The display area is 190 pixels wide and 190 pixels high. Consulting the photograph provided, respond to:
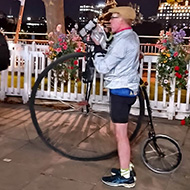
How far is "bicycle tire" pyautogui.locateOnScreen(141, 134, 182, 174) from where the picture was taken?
3893 mm

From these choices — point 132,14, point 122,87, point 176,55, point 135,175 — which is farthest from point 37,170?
point 176,55

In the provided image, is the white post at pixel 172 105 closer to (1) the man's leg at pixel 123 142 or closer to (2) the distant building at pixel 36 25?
(1) the man's leg at pixel 123 142

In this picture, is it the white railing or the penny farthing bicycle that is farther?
the white railing

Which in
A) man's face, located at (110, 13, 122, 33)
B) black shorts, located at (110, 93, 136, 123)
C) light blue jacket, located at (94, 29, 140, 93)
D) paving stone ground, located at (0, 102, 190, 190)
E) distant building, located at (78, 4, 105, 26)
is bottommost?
paving stone ground, located at (0, 102, 190, 190)

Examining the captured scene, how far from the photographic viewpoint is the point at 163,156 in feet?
13.5

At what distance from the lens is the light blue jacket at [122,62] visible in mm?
3273

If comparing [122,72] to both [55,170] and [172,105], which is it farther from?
[172,105]

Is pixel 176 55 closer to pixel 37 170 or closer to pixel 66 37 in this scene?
pixel 66 37

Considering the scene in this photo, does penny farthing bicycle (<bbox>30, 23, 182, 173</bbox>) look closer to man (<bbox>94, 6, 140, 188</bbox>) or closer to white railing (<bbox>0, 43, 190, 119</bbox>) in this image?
white railing (<bbox>0, 43, 190, 119</bbox>)

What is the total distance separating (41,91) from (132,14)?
389 centimetres

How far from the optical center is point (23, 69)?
7.09 metres

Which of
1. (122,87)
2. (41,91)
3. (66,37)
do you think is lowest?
(41,91)

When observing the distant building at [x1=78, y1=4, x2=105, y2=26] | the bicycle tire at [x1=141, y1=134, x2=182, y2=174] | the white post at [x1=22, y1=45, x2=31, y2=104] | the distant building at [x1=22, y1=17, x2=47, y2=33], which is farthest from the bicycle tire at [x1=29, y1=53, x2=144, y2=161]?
the distant building at [x1=22, y1=17, x2=47, y2=33]

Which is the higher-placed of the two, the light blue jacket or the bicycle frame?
the light blue jacket
